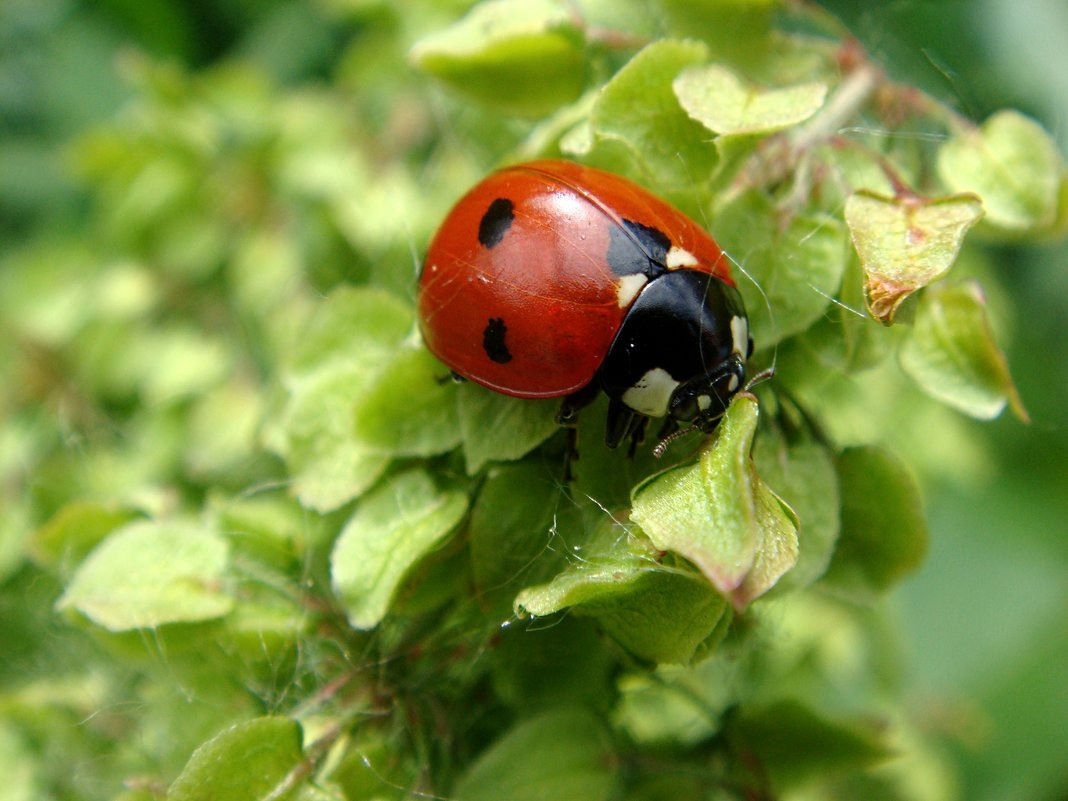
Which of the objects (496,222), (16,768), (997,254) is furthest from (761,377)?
(997,254)

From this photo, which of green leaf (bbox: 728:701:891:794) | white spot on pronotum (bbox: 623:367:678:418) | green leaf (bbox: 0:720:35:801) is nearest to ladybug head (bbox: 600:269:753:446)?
white spot on pronotum (bbox: 623:367:678:418)

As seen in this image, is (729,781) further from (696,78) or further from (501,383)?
(696,78)

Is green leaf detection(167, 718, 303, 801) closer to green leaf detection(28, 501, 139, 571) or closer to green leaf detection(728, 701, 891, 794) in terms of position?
green leaf detection(28, 501, 139, 571)

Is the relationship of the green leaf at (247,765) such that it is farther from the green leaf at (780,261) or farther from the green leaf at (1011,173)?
the green leaf at (1011,173)

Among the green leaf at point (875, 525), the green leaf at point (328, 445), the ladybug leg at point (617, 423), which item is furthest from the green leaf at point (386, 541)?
the green leaf at point (875, 525)

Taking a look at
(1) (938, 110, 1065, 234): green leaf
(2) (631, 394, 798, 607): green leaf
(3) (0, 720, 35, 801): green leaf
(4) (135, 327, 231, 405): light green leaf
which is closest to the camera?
(2) (631, 394, 798, 607): green leaf

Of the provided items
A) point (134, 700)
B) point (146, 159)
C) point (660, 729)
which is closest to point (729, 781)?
point (660, 729)
